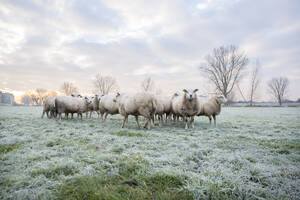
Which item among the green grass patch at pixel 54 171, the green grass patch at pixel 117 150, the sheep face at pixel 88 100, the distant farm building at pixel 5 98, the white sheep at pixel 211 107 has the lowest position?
the green grass patch at pixel 117 150

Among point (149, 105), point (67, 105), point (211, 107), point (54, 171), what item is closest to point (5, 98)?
point (67, 105)

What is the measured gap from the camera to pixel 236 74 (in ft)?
114

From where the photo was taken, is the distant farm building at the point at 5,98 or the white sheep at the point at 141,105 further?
the distant farm building at the point at 5,98

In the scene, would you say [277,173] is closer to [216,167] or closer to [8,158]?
[216,167]

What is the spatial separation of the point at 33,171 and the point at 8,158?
1236mm

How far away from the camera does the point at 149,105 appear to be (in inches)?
277

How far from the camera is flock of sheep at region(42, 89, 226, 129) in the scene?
23.2 feet

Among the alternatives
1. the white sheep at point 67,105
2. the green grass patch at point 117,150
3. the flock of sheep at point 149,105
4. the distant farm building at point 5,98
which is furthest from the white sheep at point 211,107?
the distant farm building at point 5,98

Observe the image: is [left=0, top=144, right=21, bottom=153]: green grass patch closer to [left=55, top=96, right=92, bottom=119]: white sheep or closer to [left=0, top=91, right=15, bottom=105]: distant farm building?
[left=55, top=96, right=92, bottom=119]: white sheep

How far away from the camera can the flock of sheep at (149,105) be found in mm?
7078

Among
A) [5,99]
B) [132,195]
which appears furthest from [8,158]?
[5,99]

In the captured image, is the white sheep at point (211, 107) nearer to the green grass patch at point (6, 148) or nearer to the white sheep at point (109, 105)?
the white sheep at point (109, 105)

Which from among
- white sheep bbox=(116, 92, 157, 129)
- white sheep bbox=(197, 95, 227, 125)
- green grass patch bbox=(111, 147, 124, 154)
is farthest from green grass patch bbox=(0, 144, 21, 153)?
white sheep bbox=(197, 95, 227, 125)

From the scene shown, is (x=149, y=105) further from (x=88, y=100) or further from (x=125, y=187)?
(x=88, y=100)
